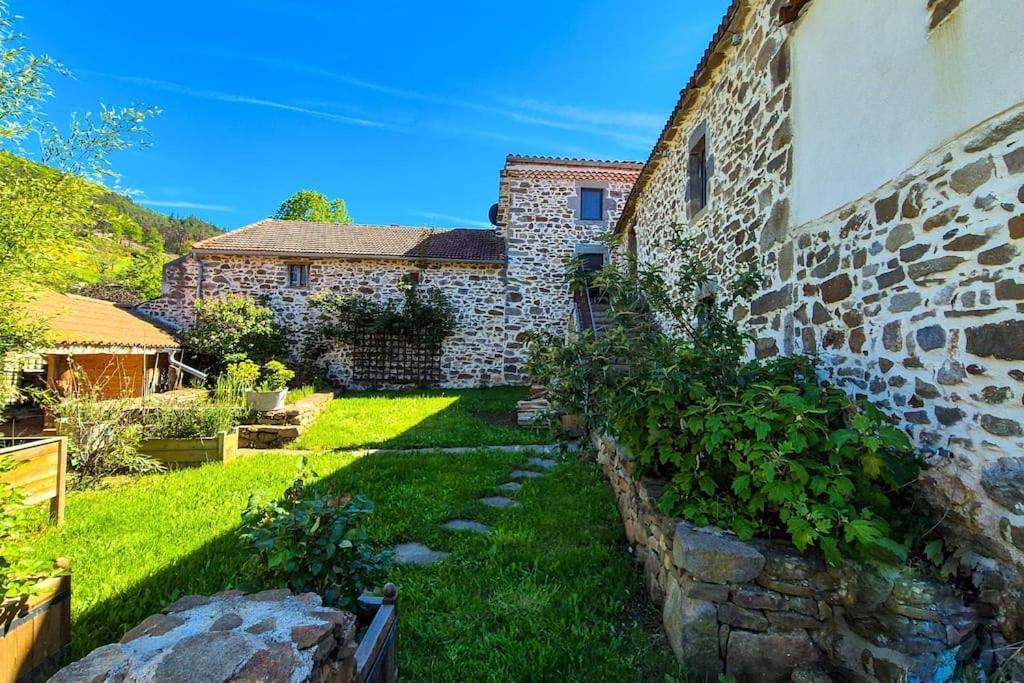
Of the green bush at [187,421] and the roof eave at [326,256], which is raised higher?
the roof eave at [326,256]

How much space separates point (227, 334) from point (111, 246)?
6466 mm

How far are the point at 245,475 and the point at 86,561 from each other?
2234mm

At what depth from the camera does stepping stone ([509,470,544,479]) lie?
5.47m

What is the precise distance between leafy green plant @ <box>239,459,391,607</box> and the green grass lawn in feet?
0.93

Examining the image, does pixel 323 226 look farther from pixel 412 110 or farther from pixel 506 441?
pixel 506 441

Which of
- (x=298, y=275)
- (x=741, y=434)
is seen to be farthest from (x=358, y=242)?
(x=741, y=434)

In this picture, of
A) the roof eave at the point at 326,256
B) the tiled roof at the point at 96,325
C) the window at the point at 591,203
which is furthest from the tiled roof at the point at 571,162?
the tiled roof at the point at 96,325

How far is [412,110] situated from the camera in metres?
12.7

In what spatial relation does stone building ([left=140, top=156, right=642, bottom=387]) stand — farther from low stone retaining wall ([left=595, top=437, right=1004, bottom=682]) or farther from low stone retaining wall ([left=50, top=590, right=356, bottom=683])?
low stone retaining wall ([left=50, top=590, right=356, bottom=683])

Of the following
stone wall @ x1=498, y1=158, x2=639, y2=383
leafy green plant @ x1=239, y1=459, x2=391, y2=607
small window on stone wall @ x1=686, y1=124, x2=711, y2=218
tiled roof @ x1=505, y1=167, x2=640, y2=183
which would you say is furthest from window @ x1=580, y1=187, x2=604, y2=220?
leafy green plant @ x1=239, y1=459, x2=391, y2=607

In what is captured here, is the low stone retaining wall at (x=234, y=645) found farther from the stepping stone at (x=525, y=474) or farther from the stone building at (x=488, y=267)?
the stone building at (x=488, y=267)

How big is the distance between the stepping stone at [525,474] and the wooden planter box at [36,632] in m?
3.99

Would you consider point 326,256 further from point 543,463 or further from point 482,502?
point 482,502

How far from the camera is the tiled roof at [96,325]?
7.80 metres
